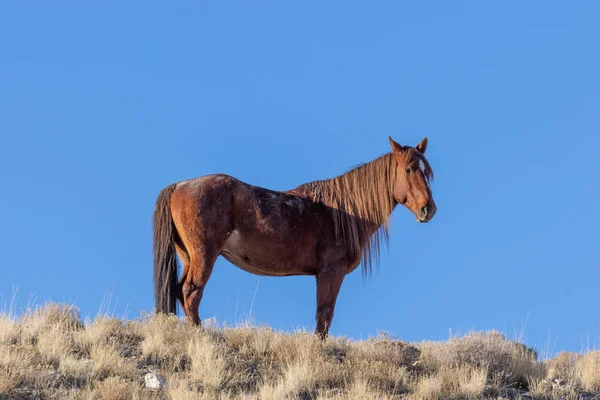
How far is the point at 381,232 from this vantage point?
11.7m

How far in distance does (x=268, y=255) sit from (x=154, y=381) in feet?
9.37

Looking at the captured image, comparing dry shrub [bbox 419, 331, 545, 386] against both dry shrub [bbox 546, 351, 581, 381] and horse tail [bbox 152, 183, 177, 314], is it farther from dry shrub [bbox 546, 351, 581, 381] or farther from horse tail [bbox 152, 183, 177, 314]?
horse tail [bbox 152, 183, 177, 314]

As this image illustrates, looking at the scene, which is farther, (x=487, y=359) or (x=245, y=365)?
(x=487, y=359)

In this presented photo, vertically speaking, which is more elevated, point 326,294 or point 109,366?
point 326,294

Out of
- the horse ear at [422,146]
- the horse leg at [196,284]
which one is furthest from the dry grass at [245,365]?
the horse ear at [422,146]

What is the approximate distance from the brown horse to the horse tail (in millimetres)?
13

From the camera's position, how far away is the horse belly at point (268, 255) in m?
10.8

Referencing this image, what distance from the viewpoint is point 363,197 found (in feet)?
38.2

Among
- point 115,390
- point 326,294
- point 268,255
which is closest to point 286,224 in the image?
point 268,255

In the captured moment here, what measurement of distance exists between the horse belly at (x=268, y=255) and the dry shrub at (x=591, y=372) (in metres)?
3.69

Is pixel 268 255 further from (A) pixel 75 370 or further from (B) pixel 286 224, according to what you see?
(A) pixel 75 370

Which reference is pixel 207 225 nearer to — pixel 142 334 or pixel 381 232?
pixel 142 334

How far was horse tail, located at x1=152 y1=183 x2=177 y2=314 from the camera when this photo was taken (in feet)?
34.7

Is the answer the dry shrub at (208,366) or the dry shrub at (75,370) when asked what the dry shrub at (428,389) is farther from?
the dry shrub at (75,370)
